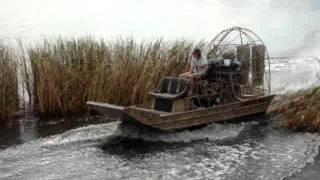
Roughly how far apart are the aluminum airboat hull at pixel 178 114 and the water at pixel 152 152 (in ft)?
0.85

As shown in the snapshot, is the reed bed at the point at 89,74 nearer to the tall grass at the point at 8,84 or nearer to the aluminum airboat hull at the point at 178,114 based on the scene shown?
the tall grass at the point at 8,84

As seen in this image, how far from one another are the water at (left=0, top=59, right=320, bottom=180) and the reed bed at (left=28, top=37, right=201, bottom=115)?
1.06m

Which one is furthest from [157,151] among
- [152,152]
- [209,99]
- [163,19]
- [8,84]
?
[163,19]

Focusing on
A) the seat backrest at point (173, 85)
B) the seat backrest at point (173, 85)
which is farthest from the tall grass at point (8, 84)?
the seat backrest at point (173, 85)

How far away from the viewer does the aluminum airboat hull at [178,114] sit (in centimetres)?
1292

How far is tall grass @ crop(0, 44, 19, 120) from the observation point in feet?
51.5

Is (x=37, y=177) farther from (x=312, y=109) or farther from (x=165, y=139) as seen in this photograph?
(x=312, y=109)

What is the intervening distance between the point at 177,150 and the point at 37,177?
3.40m

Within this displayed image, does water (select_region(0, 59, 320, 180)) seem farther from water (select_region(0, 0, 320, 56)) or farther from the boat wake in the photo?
water (select_region(0, 0, 320, 56))

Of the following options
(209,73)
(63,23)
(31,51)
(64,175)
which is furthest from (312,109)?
(63,23)

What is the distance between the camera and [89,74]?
1678cm

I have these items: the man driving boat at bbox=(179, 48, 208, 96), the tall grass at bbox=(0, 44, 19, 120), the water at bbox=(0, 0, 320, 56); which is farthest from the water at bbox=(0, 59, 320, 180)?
the water at bbox=(0, 0, 320, 56)

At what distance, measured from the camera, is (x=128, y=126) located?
45.5 ft

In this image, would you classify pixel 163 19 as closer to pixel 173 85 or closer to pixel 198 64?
pixel 198 64
